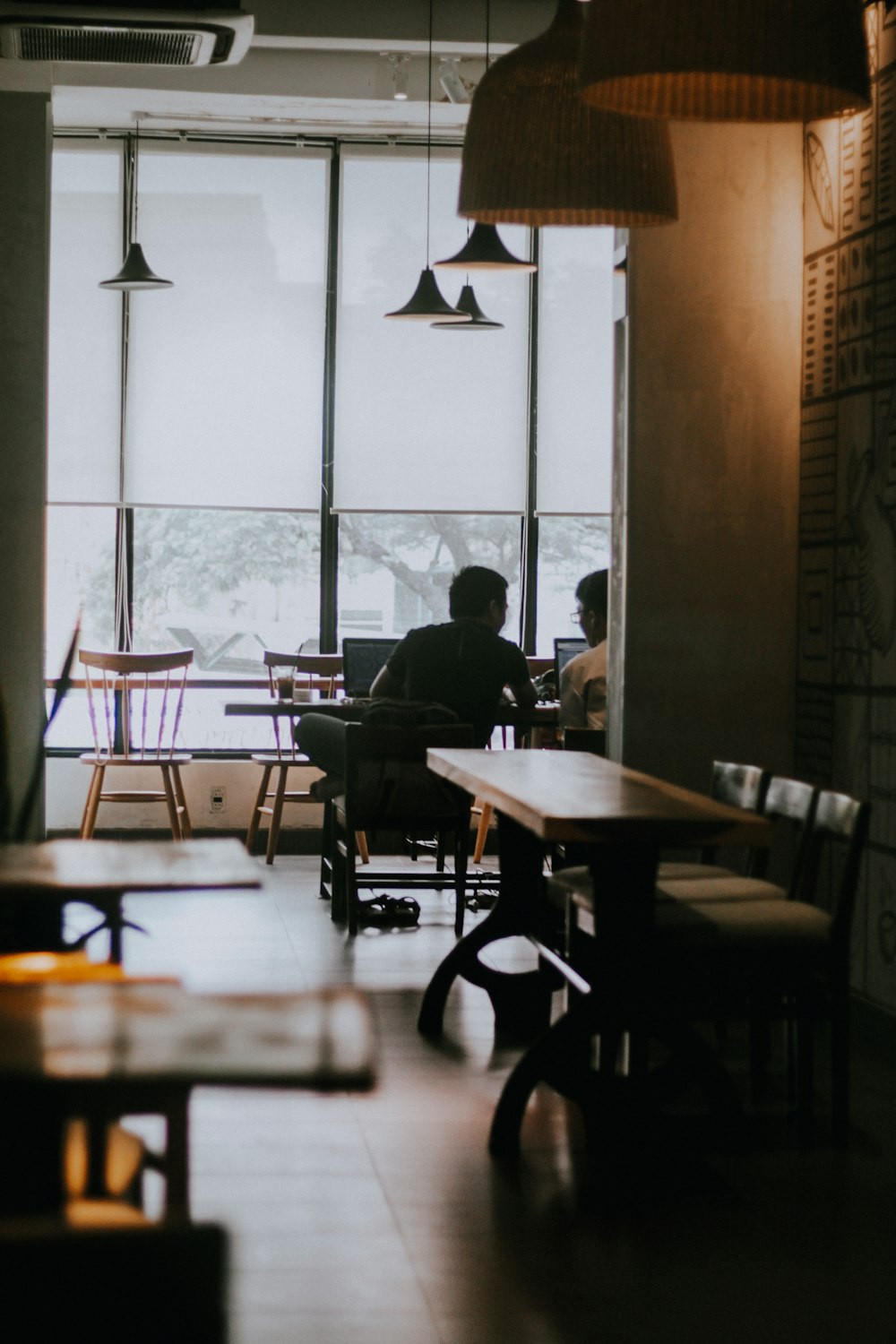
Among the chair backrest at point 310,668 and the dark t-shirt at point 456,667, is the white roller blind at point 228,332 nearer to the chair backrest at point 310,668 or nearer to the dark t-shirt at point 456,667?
the chair backrest at point 310,668

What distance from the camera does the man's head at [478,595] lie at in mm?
5727

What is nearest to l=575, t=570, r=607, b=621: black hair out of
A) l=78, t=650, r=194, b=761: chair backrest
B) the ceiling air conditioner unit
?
the ceiling air conditioner unit

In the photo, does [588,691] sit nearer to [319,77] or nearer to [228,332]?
[228,332]

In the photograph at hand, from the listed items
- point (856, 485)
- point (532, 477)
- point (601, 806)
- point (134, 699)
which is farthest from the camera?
point (532, 477)

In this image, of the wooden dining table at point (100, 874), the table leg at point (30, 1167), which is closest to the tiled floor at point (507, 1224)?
the wooden dining table at point (100, 874)

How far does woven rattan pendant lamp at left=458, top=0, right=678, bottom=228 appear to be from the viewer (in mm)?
3303

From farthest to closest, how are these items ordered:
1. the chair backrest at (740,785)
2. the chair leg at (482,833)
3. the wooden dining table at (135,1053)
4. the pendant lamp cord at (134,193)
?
the pendant lamp cord at (134,193)
the chair leg at (482,833)
the chair backrest at (740,785)
the wooden dining table at (135,1053)

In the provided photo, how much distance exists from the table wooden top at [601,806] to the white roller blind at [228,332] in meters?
4.78

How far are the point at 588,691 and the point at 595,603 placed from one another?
1.19 ft

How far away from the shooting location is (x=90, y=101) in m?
7.84

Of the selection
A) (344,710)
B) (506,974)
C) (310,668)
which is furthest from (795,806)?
(310,668)

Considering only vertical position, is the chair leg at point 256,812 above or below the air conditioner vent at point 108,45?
below

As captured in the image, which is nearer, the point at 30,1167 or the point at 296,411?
the point at 30,1167

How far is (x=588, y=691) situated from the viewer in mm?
5531
